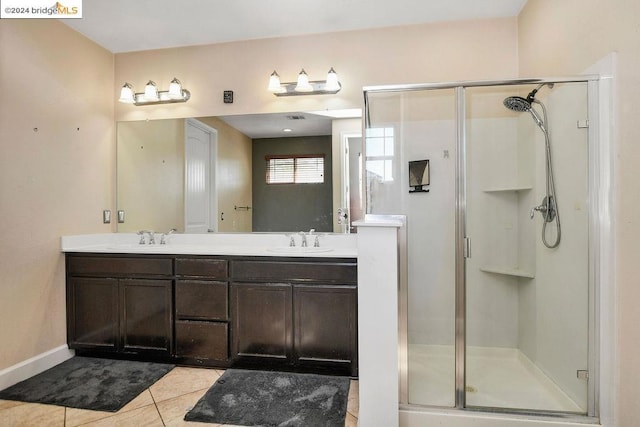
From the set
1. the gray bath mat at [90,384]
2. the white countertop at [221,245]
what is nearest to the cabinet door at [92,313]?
the gray bath mat at [90,384]

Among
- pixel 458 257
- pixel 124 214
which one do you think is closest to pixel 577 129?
pixel 458 257

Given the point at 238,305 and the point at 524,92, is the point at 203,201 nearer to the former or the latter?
the point at 238,305

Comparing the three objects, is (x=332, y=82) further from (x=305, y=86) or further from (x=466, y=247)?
(x=466, y=247)

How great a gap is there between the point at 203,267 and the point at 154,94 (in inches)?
64.7

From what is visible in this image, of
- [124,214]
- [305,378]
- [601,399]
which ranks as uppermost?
[124,214]

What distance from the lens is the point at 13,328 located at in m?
2.14

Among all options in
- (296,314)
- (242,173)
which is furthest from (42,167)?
(296,314)

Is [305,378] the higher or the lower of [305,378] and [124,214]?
the lower

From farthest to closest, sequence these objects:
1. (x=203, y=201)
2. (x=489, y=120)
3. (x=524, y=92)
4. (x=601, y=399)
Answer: (x=203, y=201)
(x=489, y=120)
(x=524, y=92)
(x=601, y=399)

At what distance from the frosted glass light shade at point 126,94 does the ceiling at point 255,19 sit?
0.36m

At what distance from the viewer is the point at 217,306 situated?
227 centimetres

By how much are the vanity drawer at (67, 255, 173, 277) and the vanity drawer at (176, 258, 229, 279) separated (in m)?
0.09

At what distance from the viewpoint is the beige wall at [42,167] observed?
211 centimetres

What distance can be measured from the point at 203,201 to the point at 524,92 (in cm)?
254
